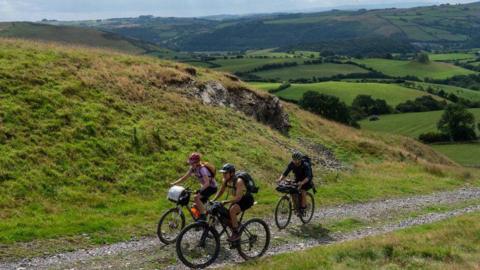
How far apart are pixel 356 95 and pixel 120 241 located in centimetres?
12704

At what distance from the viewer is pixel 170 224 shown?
1625cm

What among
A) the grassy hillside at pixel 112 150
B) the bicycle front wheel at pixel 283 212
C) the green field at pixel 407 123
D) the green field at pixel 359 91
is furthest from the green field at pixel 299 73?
the bicycle front wheel at pixel 283 212

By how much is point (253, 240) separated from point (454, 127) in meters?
94.8

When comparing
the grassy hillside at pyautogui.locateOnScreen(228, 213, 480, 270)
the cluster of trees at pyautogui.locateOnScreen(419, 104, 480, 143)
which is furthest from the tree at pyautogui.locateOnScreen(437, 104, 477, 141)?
the grassy hillside at pyautogui.locateOnScreen(228, 213, 480, 270)

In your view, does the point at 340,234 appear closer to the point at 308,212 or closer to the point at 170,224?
the point at 308,212

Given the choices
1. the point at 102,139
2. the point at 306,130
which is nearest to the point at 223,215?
the point at 102,139

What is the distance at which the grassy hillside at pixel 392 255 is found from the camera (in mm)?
14016

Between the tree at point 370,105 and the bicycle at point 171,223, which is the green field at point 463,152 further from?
the bicycle at point 171,223

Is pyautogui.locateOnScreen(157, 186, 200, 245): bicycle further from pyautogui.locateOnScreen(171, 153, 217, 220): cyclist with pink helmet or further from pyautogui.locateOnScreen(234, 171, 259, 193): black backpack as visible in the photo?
pyautogui.locateOnScreen(234, 171, 259, 193): black backpack

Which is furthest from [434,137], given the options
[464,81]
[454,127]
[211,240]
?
[464,81]

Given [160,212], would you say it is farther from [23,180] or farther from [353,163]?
[353,163]

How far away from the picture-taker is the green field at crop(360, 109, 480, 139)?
10769 centimetres

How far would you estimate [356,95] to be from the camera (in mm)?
137375

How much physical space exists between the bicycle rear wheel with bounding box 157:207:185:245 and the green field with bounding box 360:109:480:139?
94142 millimetres
